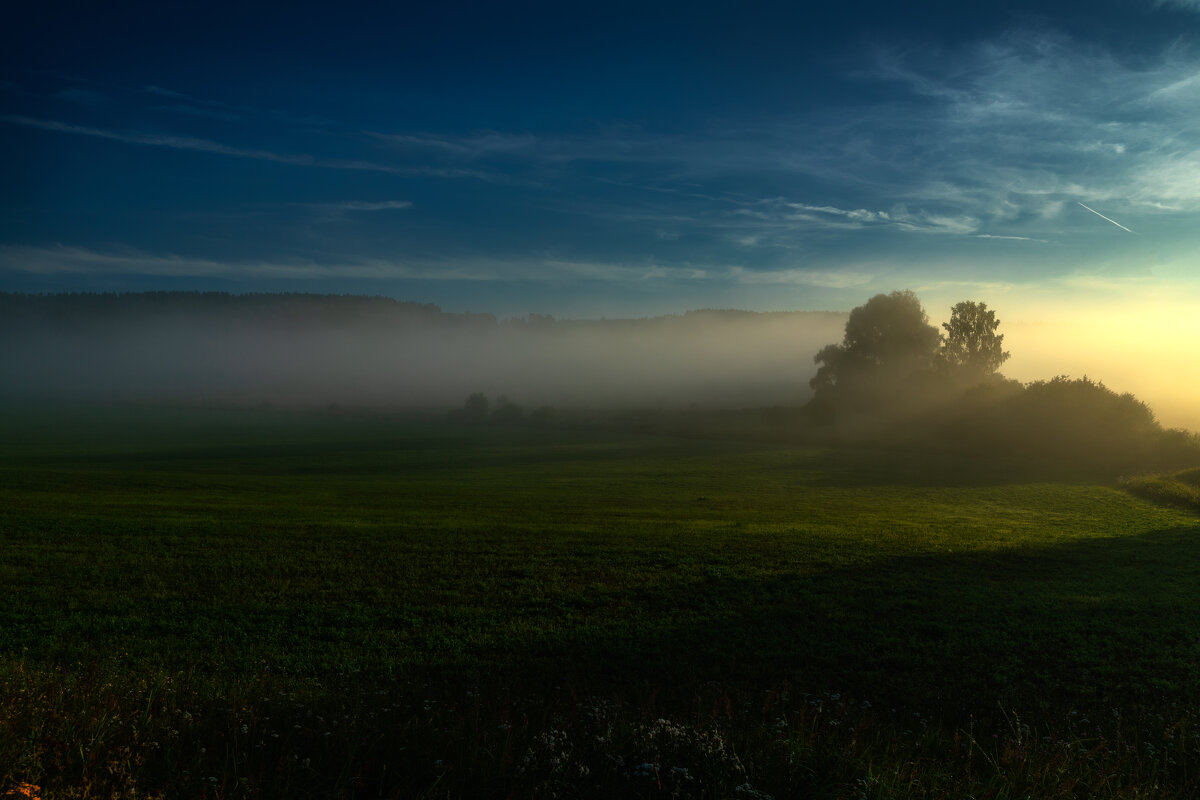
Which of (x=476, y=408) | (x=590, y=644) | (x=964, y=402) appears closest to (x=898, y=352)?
(x=964, y=402)

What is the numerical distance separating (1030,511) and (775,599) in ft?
86.1

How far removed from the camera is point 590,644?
47.0 feet

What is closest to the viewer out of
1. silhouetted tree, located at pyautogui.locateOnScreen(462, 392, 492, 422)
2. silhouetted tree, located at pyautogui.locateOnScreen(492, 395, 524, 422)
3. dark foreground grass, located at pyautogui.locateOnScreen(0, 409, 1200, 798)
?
dark foreground grass, located at pyautogui.locateOnScreen(0, 409, 1200, 798)

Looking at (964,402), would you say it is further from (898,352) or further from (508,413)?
(508,413)

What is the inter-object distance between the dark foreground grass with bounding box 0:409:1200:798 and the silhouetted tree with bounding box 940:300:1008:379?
53.0 metres

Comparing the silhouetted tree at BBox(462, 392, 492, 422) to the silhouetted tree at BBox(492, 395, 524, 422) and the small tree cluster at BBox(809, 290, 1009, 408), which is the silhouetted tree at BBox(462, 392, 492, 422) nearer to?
→ the silhouetted tree at BBox(492, 395, 524, 422)

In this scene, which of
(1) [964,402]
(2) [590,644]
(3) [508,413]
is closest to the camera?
(2) [590,644]

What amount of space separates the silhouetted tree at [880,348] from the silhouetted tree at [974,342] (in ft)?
13.5

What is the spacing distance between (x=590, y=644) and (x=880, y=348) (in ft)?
303

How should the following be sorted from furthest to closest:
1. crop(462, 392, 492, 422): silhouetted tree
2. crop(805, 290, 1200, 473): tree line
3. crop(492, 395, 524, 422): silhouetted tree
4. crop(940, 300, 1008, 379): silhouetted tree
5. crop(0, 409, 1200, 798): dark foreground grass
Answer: crop(462, 392, 492, 422): silhouetted tree < crop(492, 395, 524, 422): silhouetted tree < crop(940, 300, 1008, 379): silhouetted tree < crop(805, 290, 1200, 473): tree line < crop(0, 409, 1200, 798): dark foreground grass

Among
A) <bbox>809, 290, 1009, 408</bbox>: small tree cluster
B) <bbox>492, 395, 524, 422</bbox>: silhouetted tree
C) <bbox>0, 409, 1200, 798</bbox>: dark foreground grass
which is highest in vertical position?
<bbox>809, 290, 1009, 408</bbox>: small tree cluster

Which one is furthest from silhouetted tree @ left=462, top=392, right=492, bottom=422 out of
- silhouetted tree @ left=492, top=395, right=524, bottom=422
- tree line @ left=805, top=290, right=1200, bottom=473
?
tree line @ left=805, top=290, right=1200, bottom=473

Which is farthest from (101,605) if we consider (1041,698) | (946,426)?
(946,426)

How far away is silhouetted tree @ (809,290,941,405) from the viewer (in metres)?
94.8
